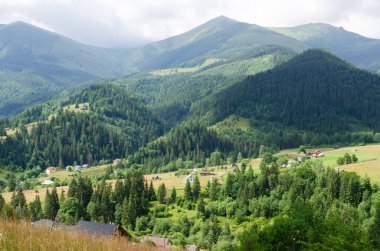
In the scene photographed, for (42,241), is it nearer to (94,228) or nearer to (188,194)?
(94,228)

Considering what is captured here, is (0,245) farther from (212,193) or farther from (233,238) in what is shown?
(212,193)

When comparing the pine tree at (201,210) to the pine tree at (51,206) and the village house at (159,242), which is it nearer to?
the village house at (159,242)

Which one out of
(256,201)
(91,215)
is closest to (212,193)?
(256,201)

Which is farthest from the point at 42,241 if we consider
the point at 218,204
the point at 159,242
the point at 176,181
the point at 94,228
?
the point at 176,181

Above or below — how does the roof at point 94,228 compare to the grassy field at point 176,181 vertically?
above

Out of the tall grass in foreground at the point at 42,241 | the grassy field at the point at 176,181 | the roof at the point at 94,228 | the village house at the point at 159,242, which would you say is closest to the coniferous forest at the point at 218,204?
the village house at the point at 159,242

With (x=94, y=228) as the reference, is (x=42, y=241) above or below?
above

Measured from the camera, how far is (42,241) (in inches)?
273

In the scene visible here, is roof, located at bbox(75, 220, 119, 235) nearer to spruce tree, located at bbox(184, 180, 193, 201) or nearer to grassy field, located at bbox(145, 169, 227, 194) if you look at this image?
spruce tree, located at bbox(184, 180, 193, 201)

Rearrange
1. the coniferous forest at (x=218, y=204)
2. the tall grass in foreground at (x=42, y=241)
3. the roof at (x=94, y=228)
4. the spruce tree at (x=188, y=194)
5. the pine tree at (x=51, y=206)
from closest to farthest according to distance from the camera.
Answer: the tall grass in foreground at (x=42, y=241) → the roof at (x=94, y=228) → the coniferous forest at (x=218, y=204) → the pine tree at (x=51, y=206) → the spruce tree at (x=188, y=194)

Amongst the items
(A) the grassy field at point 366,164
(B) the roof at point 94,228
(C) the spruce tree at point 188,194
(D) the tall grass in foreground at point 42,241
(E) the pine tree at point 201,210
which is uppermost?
(D) the tall grass in foreground at point 42,241

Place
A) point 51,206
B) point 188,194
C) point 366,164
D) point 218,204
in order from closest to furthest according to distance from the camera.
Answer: point 51,206 → point 218,204 → point 188,194 → point 366,164

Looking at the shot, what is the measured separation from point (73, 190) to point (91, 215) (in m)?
11.6

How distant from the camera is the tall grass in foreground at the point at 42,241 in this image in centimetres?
674
